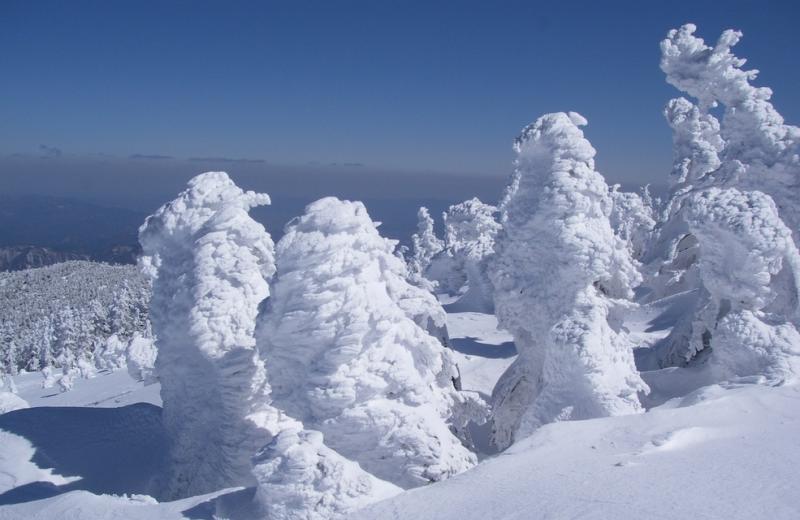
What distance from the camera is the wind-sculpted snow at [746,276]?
12.0 metres

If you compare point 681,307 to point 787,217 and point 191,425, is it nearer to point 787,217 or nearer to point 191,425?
point 787,217

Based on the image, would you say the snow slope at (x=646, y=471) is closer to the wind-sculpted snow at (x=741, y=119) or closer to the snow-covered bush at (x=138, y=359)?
the wind-sculpted snow at (x=741, y=119)

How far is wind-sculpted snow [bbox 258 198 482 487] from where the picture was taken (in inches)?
381

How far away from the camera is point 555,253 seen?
13.6m

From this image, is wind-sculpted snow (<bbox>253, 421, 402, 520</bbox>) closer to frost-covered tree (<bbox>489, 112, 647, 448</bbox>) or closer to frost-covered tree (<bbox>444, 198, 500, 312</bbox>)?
frost-covered tree (<bbox>489, 112, 647, 448</bbox>)

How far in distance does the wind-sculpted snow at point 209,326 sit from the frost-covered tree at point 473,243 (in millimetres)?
23207

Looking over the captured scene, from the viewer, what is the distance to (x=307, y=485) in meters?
8.13

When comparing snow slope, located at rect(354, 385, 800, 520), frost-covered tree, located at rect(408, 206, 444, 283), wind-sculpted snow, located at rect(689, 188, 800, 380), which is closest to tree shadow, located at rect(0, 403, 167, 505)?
snow slope, located at rect(354, 385, 800, 520)

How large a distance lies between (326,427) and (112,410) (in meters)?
8.29

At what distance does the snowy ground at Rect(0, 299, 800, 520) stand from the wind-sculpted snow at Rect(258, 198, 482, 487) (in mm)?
1423

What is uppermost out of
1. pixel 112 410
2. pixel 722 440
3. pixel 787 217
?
pixel 787 217

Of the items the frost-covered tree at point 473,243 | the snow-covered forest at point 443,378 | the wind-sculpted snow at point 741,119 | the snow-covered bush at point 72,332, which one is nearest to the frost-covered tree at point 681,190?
the wind-sculpted snow at point 741,119

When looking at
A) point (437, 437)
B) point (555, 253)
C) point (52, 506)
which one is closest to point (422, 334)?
point (437, 437)

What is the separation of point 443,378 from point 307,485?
477 cm
